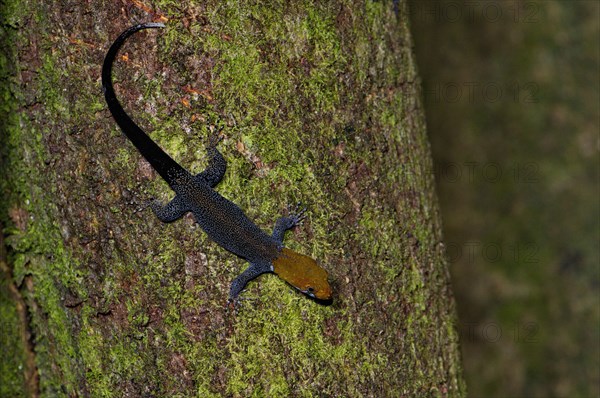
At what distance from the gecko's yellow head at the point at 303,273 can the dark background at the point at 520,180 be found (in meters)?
4.89

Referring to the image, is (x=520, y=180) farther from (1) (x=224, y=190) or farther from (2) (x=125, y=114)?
(2) (x=125, y=114)

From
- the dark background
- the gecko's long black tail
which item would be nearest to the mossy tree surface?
the gecko's long black tail

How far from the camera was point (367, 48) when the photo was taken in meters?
3.36

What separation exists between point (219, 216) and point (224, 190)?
0.67ft

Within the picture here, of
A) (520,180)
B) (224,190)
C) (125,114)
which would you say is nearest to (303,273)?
(224,190)

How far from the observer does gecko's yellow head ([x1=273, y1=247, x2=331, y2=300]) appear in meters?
3.04

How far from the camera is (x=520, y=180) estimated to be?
7363 mm

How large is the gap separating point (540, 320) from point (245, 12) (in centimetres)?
560

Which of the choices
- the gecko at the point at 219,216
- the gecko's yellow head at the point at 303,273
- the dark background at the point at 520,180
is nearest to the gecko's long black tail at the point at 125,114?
the gecko at the point at 219,216

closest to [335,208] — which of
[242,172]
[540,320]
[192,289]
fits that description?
[242,172]

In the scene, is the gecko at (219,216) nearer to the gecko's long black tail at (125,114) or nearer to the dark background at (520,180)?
the gecko's long black tail at (125,114)

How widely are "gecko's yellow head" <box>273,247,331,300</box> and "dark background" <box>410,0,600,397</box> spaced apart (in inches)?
193

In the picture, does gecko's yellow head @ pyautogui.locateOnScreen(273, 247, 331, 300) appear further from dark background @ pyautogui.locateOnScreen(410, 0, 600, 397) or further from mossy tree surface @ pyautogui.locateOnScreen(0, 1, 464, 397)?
dark background @ pyautogui.locateOnScreen(410, 0, 600, 397)

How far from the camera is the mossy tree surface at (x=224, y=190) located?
3.03 metres
